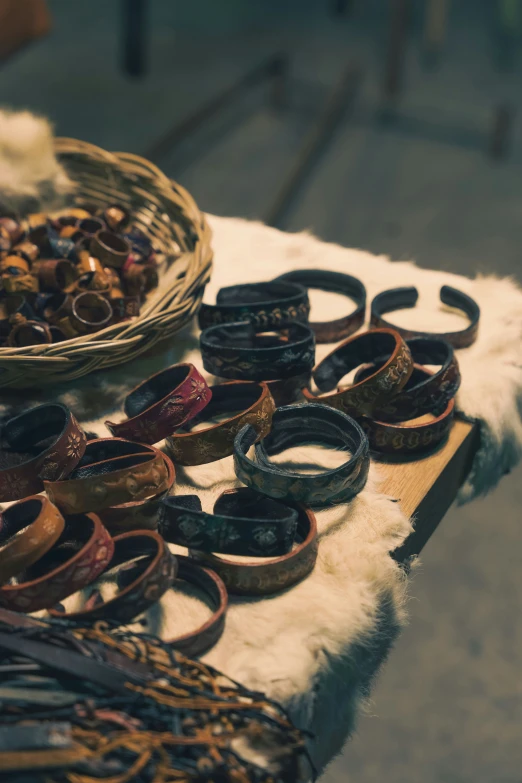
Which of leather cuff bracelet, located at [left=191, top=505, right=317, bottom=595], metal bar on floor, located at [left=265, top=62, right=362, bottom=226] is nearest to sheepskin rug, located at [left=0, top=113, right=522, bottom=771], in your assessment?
leather cuff bracelet, located at [left=191, top=505, right=317, bottom=595]

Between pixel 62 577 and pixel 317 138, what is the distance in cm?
215

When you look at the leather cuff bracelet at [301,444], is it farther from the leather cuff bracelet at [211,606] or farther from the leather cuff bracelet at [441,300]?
the leather cuff bracelet at [441,300]

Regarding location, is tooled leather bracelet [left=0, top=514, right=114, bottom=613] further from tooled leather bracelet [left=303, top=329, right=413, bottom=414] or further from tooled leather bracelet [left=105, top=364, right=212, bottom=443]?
tooled leather bracelet [left=303, top=329, right=413, bottom=414]

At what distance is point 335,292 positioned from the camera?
4.20 feet

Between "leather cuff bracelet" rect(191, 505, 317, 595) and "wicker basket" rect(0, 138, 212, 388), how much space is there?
0.89 feet

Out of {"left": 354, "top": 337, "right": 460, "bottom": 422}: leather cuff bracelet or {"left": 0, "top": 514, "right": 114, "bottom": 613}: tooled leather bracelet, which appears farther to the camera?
{"left": 354, "top": 337, "right": 460, "bottom": 422}: leather cuff bracelet

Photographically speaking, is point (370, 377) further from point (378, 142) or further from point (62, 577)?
point (378, 142)

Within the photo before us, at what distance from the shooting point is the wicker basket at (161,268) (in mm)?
955

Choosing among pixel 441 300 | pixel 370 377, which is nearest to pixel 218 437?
pixel 370 377

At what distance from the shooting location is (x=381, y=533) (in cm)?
88

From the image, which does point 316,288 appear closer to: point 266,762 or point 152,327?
point 152,327

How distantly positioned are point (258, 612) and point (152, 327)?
0.37 metres

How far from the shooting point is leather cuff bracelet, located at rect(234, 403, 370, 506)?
2.81 ft

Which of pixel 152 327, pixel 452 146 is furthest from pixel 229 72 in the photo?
pixel 152 327
